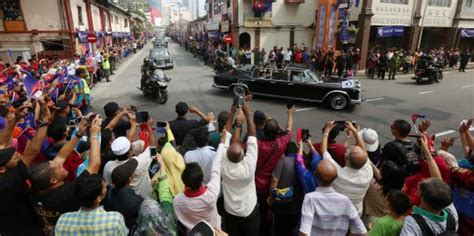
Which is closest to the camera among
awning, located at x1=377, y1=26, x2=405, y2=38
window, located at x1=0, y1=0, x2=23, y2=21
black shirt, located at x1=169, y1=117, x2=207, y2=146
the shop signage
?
black shirt, located at x1=169, y1=117, x2=207, y2=146

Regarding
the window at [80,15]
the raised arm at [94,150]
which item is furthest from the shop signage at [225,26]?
the raised arm at [94,150]

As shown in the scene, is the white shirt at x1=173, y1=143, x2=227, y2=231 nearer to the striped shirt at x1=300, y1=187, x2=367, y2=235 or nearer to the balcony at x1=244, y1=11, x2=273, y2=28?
the striped shirt at x1=300, y1=187, x2=367, y2=235

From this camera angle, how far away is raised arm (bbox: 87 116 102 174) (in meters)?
2.85

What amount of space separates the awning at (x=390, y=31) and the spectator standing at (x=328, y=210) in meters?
21.3

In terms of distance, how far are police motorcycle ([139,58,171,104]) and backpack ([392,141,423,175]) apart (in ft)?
28.8

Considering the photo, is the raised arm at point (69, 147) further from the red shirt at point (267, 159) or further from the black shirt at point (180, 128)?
the red shirt at point (267, 159)

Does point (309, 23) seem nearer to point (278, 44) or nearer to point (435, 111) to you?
point (278, 44)

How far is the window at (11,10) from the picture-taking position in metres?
15.7

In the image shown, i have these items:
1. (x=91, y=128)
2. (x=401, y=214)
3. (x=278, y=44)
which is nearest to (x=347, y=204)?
(x=401, y=214)

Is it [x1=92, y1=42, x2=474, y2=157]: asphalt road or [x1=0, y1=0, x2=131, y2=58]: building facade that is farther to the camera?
[x1=0, y1=0, x2=131, y2=58]: building facade

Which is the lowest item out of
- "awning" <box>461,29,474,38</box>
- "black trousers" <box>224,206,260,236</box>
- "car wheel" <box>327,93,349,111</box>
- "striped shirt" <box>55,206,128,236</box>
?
"car wheel" <box>327,93,349,111</box>

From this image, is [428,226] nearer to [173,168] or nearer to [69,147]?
[173,168]

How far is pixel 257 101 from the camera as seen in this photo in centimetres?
1143

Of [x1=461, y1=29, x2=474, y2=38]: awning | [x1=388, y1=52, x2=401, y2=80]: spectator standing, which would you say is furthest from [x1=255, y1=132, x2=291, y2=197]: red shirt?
[x1=461, y1=29, x2=474, y2=38]: awning
